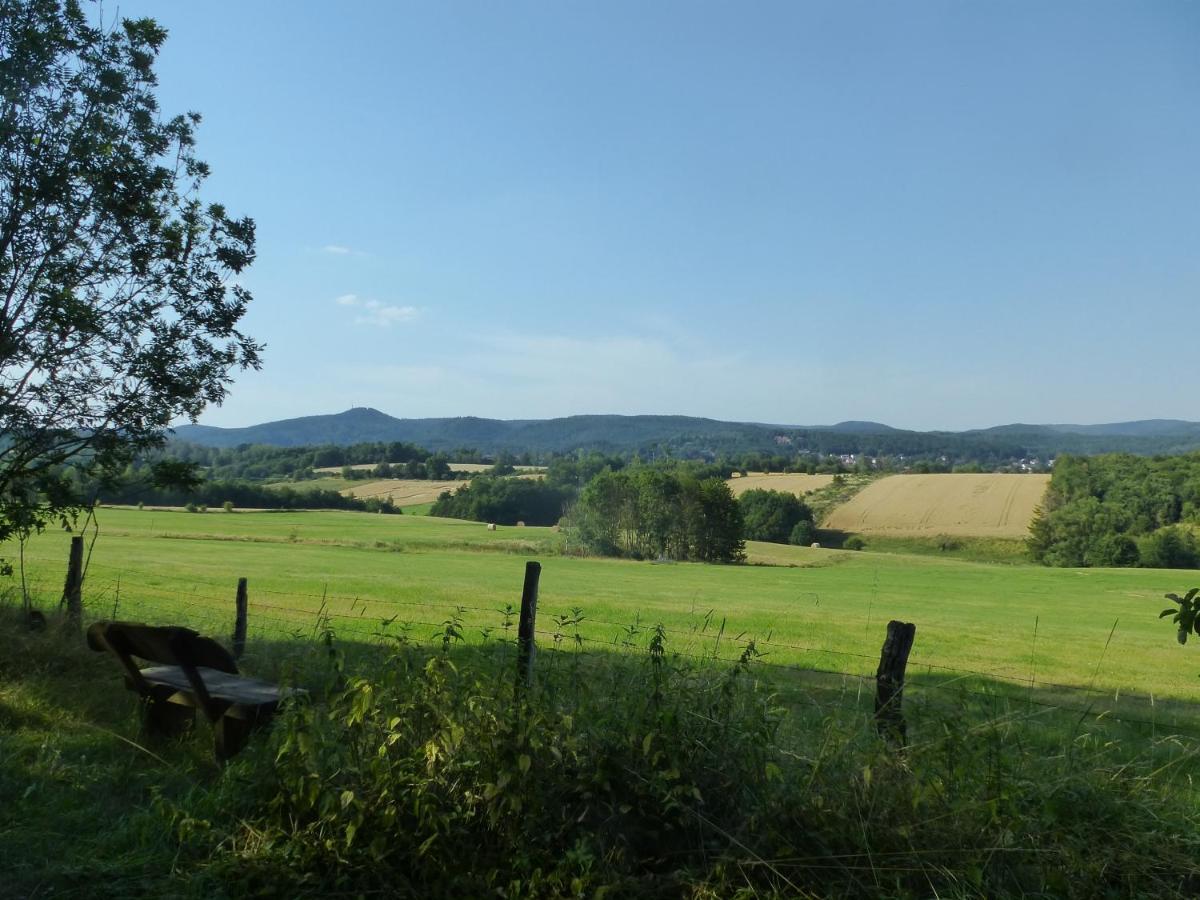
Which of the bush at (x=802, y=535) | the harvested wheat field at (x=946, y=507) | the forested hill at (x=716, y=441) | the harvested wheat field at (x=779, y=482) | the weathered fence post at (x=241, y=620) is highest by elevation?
the forested hill at (x=716, y=441)

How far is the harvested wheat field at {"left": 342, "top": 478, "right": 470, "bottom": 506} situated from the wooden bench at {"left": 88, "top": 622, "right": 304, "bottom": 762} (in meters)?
90.4

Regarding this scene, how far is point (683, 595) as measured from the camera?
117 feet

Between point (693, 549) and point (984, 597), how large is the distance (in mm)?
34238

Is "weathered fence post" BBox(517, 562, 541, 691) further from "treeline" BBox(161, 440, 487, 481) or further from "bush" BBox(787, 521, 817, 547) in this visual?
"treeline" BBox(161, 440, 487, 481)

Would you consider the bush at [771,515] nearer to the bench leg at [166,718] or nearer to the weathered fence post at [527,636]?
the weathered fence post at [527,636]

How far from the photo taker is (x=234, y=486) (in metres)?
81.9

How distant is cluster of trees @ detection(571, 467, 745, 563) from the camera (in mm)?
72000

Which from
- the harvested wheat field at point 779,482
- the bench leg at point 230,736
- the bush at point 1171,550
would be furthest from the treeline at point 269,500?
the bench leg at point 230,736

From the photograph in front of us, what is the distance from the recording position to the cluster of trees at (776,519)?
8338 cm

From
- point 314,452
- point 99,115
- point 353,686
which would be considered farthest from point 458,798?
point 314,452

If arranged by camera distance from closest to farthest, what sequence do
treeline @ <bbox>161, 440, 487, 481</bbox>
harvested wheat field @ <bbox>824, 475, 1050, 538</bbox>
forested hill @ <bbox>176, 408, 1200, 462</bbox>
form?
harvested wheat field @ <bbox>824, 475, 1050, 538</bbox> < treeline @ <bbox>161, 440, 487, 481</bbox> < forested hill @ <bbox>176, 408, 1200, 462</bbox>

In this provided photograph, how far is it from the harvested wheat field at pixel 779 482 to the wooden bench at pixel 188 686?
82.2 metres

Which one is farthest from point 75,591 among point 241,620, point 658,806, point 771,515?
point 771,515

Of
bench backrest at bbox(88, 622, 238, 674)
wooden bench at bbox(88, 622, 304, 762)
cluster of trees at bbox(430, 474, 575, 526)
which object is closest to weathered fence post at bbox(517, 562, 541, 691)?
wooden bench at bbox(88, 622, 304, 762)
